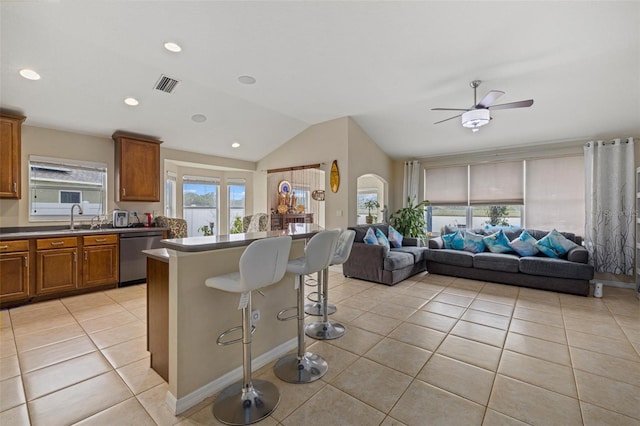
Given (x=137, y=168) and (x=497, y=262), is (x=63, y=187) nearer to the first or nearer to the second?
(x=137, y=168)

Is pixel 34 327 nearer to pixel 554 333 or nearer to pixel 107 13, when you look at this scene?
pixel 107 13

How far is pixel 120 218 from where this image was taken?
4605 millimetres

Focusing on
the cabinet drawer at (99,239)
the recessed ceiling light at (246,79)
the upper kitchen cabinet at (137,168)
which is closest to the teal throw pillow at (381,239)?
the recessed ceiling light at (246,79)

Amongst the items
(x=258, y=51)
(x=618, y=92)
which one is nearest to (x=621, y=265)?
(x=618, y=92)

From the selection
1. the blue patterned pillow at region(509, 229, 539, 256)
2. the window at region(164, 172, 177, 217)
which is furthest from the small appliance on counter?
the blue patterned pillow at region(509, 229, 539, 256)

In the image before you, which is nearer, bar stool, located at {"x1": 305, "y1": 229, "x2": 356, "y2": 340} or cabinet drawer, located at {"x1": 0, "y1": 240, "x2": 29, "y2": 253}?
bar stool, located at {"x1": 305, "y1": 229, "x2": 356, "y2": 340}

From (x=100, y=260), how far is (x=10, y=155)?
174 centimetres

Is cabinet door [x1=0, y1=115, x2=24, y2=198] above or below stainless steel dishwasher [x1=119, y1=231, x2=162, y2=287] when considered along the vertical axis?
above

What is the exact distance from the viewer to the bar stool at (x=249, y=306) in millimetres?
1639

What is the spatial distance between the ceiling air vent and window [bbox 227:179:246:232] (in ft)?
12.3

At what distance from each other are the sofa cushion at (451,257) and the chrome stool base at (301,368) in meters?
3.60

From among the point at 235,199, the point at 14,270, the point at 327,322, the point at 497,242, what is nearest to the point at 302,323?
the point at 327,322

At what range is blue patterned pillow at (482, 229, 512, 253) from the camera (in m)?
4.93

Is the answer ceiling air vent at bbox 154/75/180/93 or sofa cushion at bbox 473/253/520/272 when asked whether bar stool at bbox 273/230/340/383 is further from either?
sofa cushion at bbox 473/253/520/272
